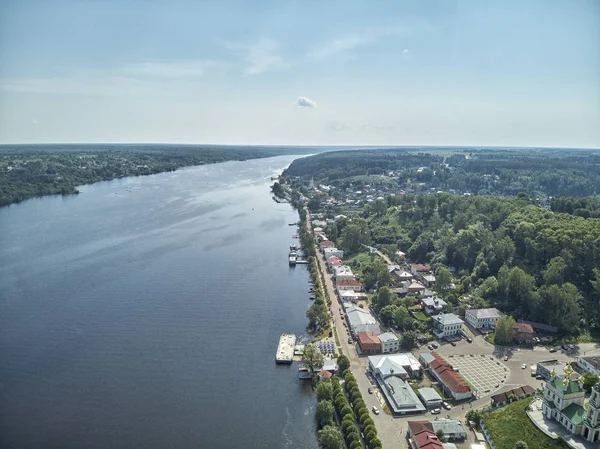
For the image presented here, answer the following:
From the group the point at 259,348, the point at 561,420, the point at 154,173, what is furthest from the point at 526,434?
the point at 154,173

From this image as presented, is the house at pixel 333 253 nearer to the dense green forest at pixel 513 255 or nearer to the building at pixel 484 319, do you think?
the dense green forest at pixel 513 255

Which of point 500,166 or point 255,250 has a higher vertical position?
point 500,166

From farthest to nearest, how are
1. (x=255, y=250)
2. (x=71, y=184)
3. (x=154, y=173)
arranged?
(x=154, y=173) → (x=71, y=184) → (x=255, y=250)

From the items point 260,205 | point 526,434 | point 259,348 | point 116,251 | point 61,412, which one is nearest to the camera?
point 526,434

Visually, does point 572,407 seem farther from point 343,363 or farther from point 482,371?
point 343,363

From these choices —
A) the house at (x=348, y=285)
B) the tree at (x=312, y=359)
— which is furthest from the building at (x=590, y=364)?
the house at (x=348, y=285)

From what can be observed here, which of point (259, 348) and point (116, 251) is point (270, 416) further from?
point (116, 251)

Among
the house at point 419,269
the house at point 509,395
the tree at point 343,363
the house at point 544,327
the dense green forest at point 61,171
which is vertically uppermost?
the dense green forest at point 61,171
